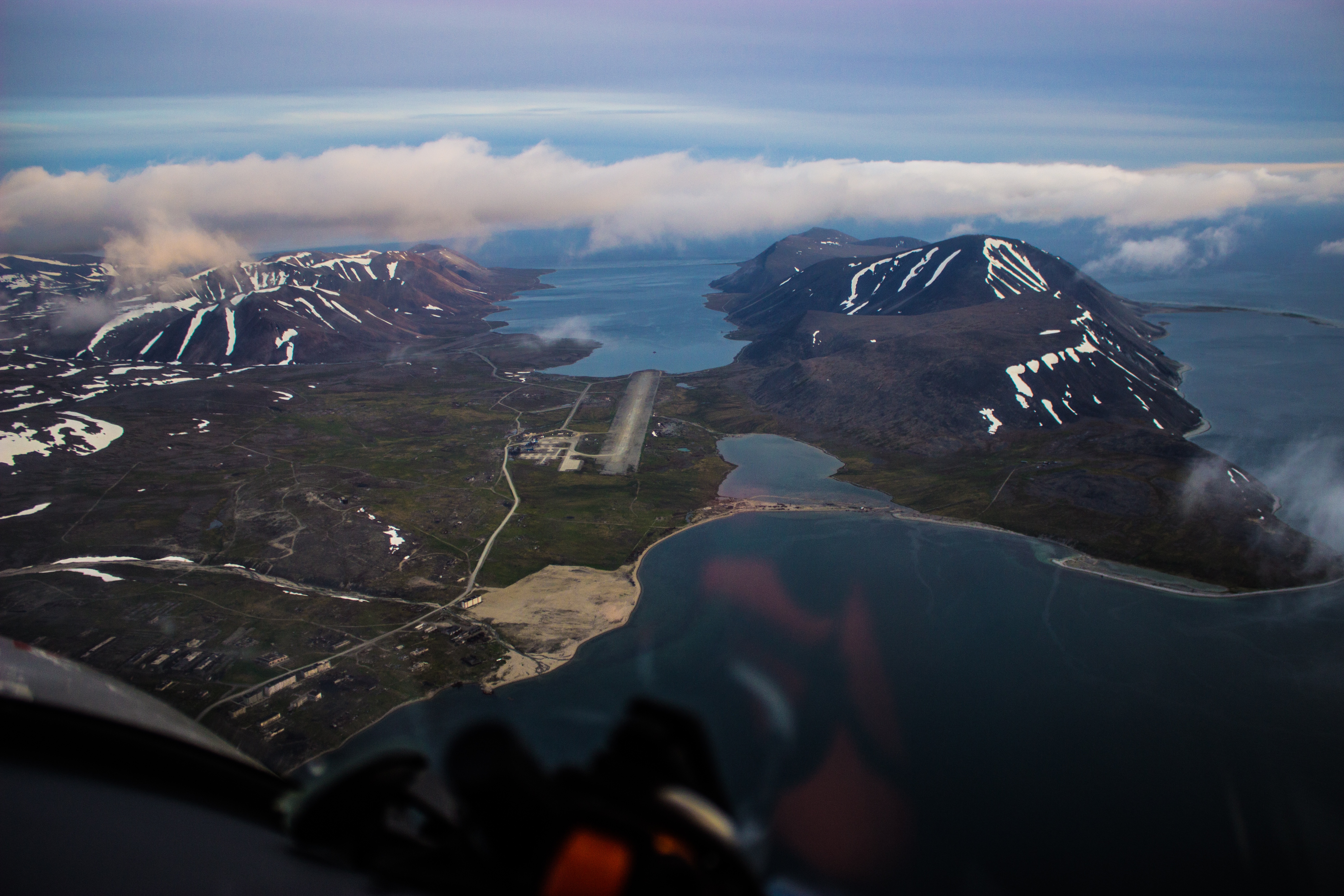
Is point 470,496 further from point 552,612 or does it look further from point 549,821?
point 549,821

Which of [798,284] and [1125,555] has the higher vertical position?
[798,284]

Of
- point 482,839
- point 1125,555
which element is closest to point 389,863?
point 482,839

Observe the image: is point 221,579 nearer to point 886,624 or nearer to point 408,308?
→ point 886,624

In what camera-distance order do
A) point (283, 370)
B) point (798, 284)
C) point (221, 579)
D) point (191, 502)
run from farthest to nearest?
point (798, 284)
point (283, 370)
point (191, 502)
point (221, 579)

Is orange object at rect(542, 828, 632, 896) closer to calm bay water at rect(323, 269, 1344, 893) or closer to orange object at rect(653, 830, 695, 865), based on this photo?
orange object at rect(653, 830, 695, 865)

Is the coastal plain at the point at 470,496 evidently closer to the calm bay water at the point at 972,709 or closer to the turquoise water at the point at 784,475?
the turquoise water at the point at 784,475

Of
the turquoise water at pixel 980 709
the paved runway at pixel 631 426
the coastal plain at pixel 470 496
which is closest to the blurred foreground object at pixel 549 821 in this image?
the turquoise water at pixel 980 709

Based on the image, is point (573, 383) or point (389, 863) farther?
point (573, 383)
